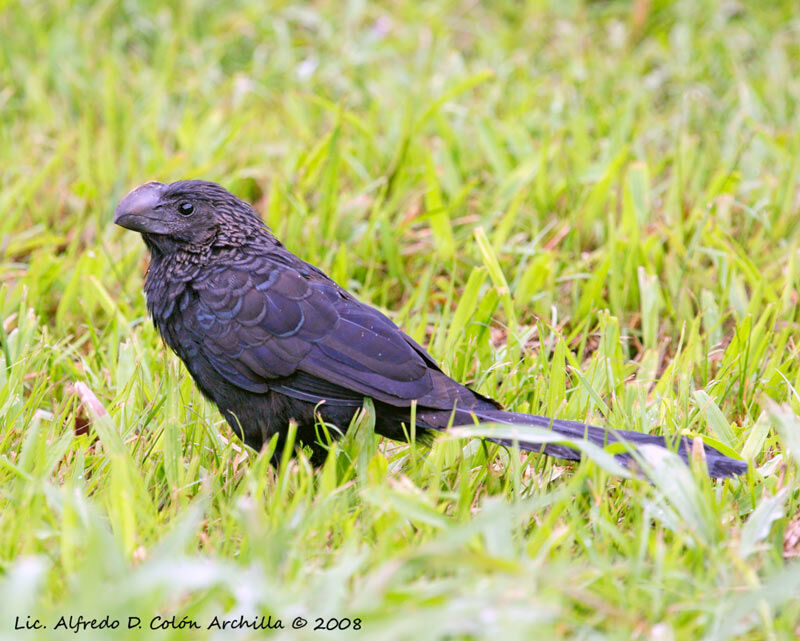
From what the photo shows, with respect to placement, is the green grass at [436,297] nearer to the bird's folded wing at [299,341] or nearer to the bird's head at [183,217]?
the bird's folded wing at [299,341]

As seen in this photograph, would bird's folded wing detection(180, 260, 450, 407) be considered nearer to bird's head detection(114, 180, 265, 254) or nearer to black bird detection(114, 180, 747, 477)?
black bird detection(114, 180, 747, 477)

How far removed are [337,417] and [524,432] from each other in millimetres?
788

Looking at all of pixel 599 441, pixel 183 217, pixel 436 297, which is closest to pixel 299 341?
pixel 183 217

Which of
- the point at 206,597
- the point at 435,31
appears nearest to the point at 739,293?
the point at 206,597

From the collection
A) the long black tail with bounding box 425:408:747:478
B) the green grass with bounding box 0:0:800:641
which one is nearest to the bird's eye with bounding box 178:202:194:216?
the green grass with bounding box 0:0:800:641

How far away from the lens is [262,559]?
230 centimetres

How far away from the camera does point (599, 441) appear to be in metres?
2.87

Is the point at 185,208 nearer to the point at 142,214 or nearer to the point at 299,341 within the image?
the point at 142,214

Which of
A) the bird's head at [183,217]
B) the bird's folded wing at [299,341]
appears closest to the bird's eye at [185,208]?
the bird's head at [183,217]

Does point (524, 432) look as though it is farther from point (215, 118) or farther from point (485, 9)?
point (485, 9)

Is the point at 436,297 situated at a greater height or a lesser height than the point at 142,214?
lesser

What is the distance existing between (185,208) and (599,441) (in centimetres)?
162

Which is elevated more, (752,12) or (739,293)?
(752,12)

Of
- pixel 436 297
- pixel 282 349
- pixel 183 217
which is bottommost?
pixel 436 297
